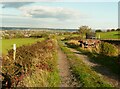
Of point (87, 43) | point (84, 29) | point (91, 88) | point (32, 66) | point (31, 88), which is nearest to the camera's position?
point (31, 88)

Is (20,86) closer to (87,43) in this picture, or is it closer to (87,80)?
(87,80)

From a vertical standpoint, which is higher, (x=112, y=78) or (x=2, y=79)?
(x=2, y=79)

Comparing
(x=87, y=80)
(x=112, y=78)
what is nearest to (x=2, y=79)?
(x=87, y=80)

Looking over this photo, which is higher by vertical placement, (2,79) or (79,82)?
(2,79)

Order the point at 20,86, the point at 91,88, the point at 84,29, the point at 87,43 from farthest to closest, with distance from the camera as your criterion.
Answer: the point at 84,29 → the point at 87,43 → the point at 91,88 → the point at 20,86

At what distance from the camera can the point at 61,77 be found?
14141 mm

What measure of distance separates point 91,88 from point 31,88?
9.99 feet

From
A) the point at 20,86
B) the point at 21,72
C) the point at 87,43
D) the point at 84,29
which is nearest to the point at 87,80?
the point at 21,72

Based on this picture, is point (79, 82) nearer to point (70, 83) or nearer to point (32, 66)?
point (70, 83)

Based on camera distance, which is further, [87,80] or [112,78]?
[112,78]

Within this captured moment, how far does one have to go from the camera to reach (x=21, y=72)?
1074 cm

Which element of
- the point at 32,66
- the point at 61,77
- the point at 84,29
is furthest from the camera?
the point at 84,29

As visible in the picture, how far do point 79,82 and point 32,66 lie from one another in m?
2.17

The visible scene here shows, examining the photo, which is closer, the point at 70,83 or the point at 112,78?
the point at 70,83
